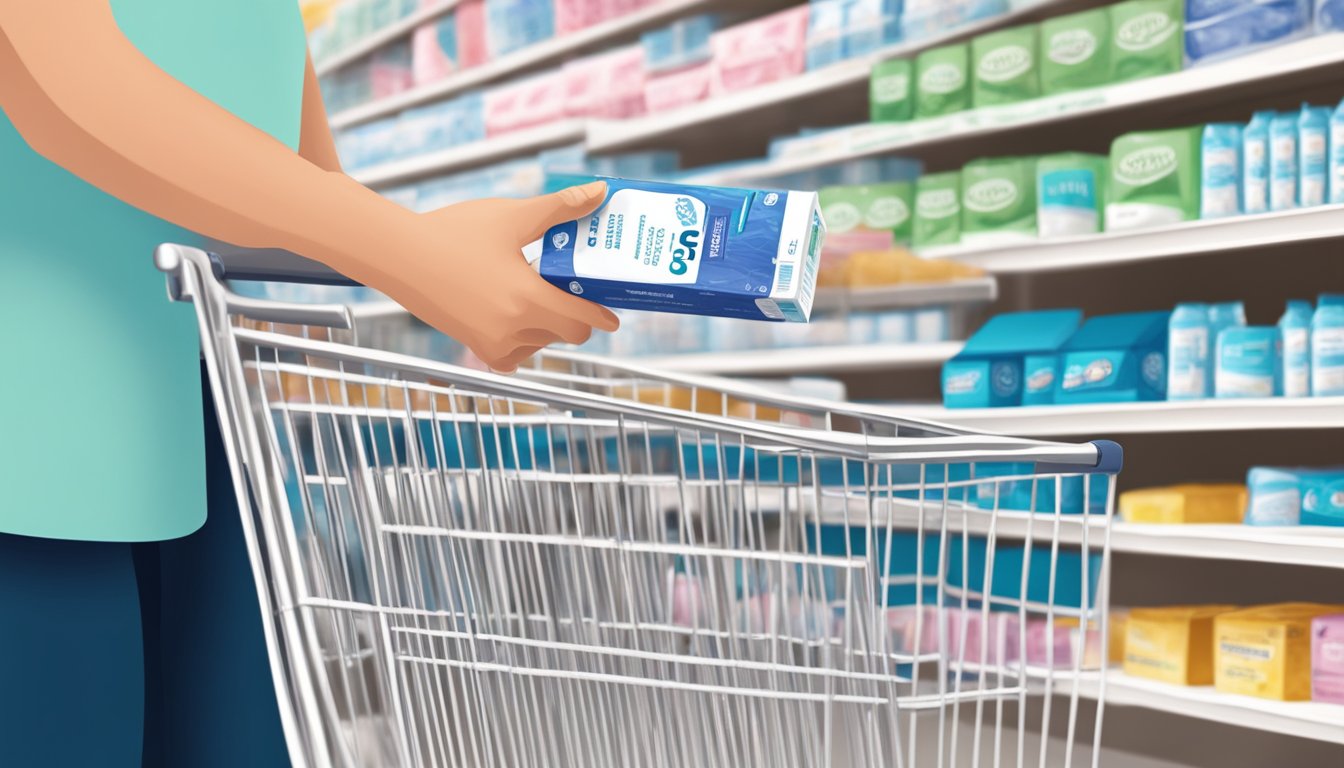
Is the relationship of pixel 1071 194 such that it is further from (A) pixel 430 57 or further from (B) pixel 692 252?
(A) pixel 430 57

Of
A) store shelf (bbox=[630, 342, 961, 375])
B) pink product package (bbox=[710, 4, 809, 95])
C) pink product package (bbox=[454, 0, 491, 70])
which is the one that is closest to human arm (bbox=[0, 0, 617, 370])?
store shelf (bbox=[630, 342, 961, 375])

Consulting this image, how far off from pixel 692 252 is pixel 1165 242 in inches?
61.6

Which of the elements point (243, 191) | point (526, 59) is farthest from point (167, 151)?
point (526, 59)

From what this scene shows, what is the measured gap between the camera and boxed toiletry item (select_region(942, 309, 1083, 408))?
8.21 feet

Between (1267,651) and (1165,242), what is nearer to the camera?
(1267,651)

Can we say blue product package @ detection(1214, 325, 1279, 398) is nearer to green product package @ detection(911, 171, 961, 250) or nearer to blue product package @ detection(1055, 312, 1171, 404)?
blue product package @ detection(1055, 312, 1171, 404)

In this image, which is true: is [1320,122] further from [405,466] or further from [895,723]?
[405,466]

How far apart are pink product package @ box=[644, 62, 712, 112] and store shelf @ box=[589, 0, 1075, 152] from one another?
0.04 metres

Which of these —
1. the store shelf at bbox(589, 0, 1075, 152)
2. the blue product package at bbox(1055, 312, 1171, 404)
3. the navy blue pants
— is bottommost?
the navy blue pants

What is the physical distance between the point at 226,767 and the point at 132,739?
0.14m

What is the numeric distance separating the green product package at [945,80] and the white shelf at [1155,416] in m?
0.67

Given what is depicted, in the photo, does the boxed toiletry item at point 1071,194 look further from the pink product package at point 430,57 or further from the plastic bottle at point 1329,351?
the pink product package at point 430,57

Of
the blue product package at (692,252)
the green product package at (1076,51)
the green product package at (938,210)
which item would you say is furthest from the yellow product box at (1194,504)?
the blue product package at (692,252)

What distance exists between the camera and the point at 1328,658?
2.09m
